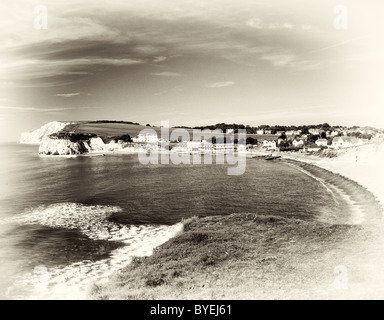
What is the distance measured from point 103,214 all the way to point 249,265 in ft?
79.5

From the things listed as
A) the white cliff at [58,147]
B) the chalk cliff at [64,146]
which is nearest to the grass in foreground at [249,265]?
the white cliff at [58,147]

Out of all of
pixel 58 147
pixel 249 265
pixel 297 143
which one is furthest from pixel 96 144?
pixel 249 265

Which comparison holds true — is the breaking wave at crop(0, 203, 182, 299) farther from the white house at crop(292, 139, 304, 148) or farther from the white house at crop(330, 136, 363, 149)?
the white house at crop(292, 139, 304, 148)

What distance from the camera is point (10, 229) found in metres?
31.7

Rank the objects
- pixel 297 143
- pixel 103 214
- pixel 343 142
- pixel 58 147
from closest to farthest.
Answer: pixel 103 214 < pixel 343 142 < pixel 58 147 < pixel 297 143

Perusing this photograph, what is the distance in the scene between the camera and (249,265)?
1767 cm

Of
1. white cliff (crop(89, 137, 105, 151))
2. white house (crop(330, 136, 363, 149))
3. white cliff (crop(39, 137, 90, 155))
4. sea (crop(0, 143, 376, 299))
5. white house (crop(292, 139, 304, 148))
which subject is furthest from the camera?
white cliff (crop(89, 137, 105, 151))

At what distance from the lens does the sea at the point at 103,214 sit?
69.3ft

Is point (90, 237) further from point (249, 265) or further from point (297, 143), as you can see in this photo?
point (297, 143)

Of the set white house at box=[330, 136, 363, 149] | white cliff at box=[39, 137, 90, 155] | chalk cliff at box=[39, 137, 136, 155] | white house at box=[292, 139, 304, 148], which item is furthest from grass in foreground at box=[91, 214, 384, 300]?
white house at box=[292, 139, 304, 148]

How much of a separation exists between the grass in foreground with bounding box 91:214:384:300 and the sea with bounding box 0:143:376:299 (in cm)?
303

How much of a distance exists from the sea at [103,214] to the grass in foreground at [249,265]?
119 inches

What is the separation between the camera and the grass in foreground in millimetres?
14578
